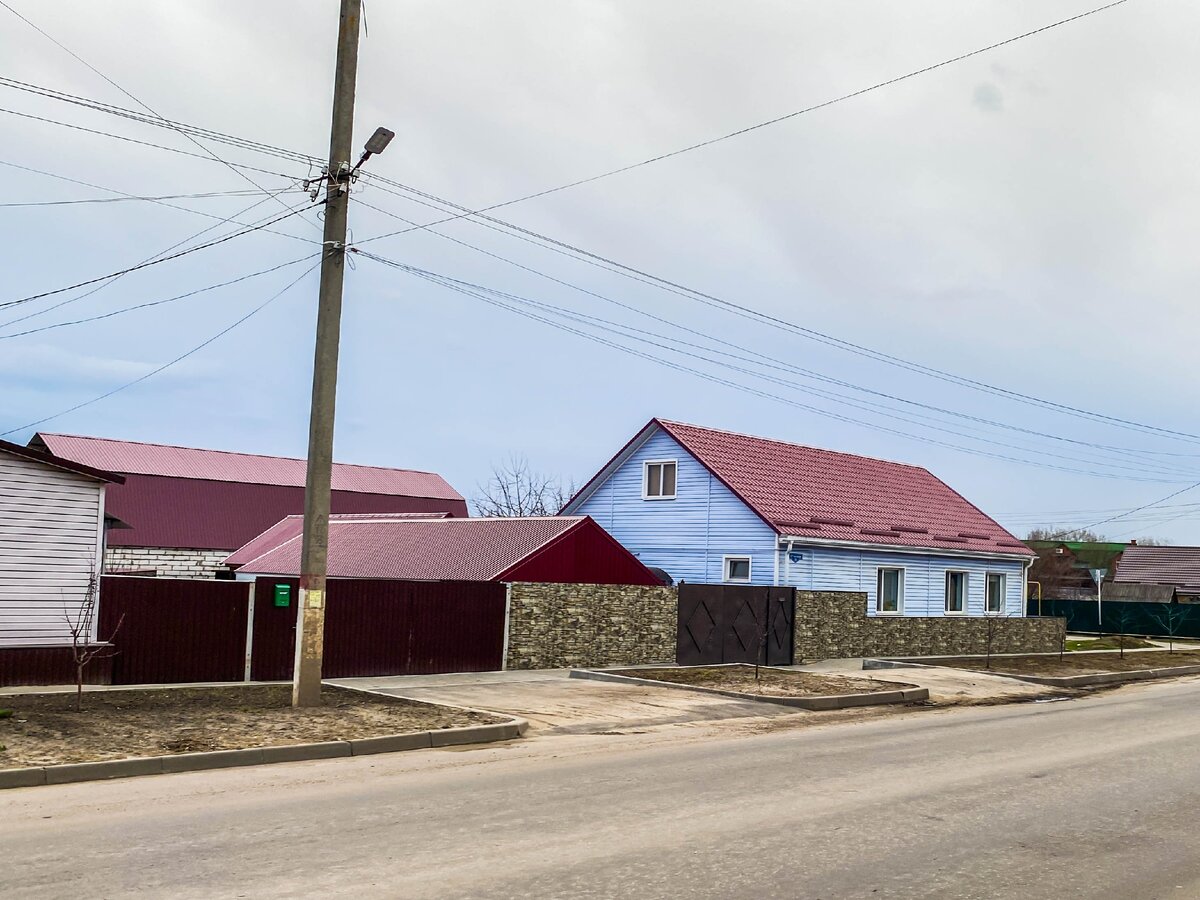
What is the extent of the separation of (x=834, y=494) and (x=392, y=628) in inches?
705

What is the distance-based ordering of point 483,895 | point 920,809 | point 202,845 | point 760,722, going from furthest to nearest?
point 760,722 → point 920,809 → point 202,845 → point 483,895

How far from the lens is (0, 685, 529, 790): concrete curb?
10.3 meters

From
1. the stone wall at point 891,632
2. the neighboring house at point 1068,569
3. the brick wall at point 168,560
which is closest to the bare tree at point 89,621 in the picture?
the stone wall at point 891,632

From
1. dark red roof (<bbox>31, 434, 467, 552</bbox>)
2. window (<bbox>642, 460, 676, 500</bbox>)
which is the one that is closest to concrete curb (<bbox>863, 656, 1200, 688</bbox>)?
window (<bbox>642, 460, 676, 500</bbox>)

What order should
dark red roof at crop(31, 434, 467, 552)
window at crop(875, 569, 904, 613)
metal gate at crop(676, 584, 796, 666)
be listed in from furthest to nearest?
1. dark red roof at crop(31, 434, 467, 552)
2. window at crop(875, 569, 904, 613)
3. metal gate at crop(676, 584, 796, 666)

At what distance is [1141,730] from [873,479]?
23.2 meters

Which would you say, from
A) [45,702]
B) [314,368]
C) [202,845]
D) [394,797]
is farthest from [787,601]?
[202,845]

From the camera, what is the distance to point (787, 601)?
26.3 m

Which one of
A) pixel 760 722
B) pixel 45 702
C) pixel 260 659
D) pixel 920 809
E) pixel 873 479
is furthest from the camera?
pixel 873 479

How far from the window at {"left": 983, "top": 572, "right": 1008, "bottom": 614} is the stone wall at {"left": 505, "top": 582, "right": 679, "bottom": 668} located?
17311 mm

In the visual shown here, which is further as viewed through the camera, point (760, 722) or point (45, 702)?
point (760, 722)

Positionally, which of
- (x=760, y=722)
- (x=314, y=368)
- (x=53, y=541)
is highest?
(x=314, y=368)

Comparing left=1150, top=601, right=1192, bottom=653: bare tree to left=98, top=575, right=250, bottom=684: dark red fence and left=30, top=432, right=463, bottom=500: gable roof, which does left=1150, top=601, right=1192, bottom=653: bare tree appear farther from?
left=98, top=575, right=250, bottom=684: dark red fence

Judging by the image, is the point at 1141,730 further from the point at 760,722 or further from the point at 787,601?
the point at 787,601
